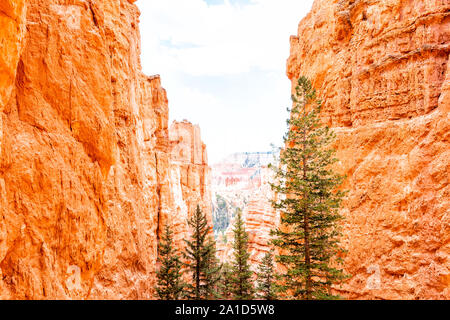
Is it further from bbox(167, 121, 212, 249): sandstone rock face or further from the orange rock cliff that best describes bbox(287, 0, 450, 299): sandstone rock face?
bbox(167, 121, 212, 249): sandstone rock face

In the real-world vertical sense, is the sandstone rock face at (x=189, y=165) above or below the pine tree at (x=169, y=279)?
above

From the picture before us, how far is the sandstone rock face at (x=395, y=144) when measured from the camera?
11227mm

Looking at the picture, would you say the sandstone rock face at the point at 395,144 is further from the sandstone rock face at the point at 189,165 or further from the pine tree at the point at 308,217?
the sandstone rock face at the point at 189,165

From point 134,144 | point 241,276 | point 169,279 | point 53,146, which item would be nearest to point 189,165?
point 241,276

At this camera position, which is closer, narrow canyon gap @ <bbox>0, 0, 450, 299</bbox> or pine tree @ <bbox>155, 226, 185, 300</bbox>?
narrow canyon gap @ <bbox>0, 0, 450, 299</bbox>

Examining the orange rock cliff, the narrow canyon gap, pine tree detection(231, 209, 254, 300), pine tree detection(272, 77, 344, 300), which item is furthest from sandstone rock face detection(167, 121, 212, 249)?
the orange rock cliff

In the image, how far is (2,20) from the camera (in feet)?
13.3

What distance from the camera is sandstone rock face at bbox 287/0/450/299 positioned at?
11227 millimetres

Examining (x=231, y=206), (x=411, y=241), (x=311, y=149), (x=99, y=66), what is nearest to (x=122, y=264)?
(x=99, y=66)

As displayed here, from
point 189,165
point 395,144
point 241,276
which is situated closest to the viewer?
point 395,144

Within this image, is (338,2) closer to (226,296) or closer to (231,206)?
(226,296)

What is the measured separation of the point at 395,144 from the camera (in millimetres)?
13070

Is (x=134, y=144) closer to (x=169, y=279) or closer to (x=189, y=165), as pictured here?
(x=169, y=279)

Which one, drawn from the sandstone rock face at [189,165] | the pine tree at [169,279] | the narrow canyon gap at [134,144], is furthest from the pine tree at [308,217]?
the sandstone rock face at [189,165]
